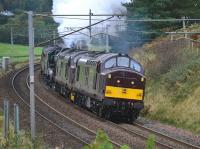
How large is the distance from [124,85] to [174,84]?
5.80 m

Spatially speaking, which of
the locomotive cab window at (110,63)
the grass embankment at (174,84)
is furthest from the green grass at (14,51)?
the locomotive cab window at (110,63)

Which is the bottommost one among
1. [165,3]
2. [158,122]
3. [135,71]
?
[158,122]

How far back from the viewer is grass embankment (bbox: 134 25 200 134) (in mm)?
26923

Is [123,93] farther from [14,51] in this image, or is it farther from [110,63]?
[14,51]

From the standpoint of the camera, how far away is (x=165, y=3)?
47.6 m

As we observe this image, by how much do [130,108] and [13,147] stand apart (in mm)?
11368

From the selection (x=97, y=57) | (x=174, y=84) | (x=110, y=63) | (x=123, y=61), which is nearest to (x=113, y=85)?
(x=110, y=63)

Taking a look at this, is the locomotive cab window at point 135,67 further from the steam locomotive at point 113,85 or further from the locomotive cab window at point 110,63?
the locomotive cab window at point 110,63

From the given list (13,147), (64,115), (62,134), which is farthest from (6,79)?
(13,147)

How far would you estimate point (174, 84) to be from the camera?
3084 cm

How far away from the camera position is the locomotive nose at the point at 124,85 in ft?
84.1

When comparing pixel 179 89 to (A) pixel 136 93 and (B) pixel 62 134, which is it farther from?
(B) pixel 62 134

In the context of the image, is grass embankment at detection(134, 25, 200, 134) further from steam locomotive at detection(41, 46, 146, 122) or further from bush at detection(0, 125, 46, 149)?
bush at detection(0, 125, 46, 149)

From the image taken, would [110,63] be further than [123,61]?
No
